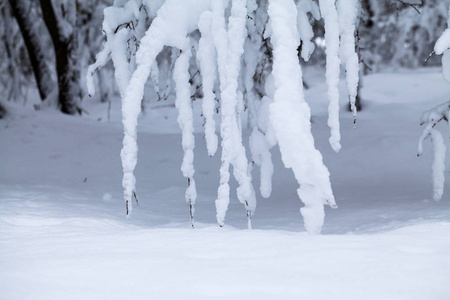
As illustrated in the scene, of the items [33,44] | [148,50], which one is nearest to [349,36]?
[148,50]

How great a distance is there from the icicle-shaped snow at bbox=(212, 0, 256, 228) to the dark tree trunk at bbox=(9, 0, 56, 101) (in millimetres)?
6235

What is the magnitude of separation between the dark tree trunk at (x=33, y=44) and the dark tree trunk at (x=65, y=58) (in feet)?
0.90

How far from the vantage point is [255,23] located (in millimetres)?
3439

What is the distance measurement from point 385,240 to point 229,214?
214cm

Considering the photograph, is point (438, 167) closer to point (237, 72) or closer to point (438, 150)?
point (438, 150)

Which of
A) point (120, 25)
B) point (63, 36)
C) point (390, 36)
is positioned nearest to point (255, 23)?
point (120, 25)

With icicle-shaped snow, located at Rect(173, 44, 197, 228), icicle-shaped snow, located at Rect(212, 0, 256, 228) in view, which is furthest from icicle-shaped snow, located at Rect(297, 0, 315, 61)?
icicle-shaped snow, located at Rect(173, 44, 197, 228)

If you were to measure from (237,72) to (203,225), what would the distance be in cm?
109

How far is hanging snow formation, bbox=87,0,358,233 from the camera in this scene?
246 cm

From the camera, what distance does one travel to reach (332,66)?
109 inches

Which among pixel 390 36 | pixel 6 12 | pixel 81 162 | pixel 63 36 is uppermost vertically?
pixel 390 36

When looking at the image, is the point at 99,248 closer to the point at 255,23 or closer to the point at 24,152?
the point at 255,23

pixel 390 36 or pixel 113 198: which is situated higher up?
pixel 390 36

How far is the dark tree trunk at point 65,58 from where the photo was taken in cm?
832
